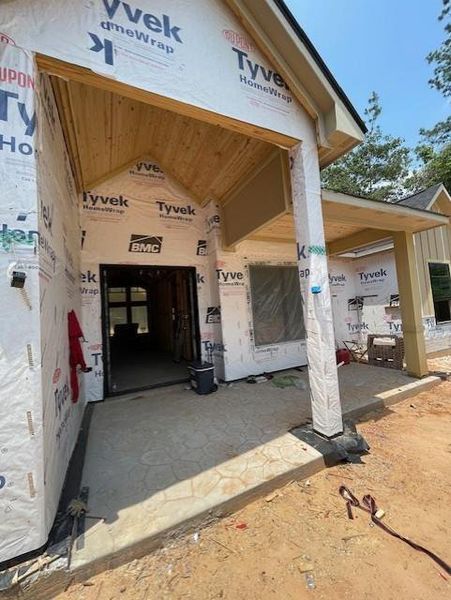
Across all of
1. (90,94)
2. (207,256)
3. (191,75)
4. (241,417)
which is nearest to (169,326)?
(207,256)

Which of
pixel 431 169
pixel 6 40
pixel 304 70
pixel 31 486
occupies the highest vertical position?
pixel 431 169

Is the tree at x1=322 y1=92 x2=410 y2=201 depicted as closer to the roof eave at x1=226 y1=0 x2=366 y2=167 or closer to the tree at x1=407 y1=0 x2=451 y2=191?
the tree at x1=407 y1=0 x2=451 y2=191

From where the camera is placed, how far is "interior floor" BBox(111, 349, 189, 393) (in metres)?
Answer: 4.73

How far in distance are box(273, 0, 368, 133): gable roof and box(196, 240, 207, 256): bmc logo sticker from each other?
3.01 m

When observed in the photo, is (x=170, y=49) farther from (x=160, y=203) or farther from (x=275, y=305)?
(x=275, y=305)

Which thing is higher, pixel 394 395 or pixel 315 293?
pixel 315 293

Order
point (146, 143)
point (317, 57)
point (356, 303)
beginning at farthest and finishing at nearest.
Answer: point (356, 303) → point (146, 143) → point (317, 57)

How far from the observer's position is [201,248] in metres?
5.01

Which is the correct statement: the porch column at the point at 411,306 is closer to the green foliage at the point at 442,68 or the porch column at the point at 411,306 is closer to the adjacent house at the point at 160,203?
the adjacent house at the point at 160,203

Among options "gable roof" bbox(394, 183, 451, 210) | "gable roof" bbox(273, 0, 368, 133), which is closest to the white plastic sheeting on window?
"gable roof" bbox(273, 0, 368, 133)

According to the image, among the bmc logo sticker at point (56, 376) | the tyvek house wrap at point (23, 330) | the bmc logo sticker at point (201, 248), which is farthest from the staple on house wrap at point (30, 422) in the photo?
the bmc logo sticker at point (201, 248)

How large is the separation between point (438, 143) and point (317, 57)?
13967 millimetres

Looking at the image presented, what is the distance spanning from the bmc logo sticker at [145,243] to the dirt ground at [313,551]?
3.88 meters

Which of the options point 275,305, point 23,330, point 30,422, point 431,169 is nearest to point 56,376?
point 30,422
